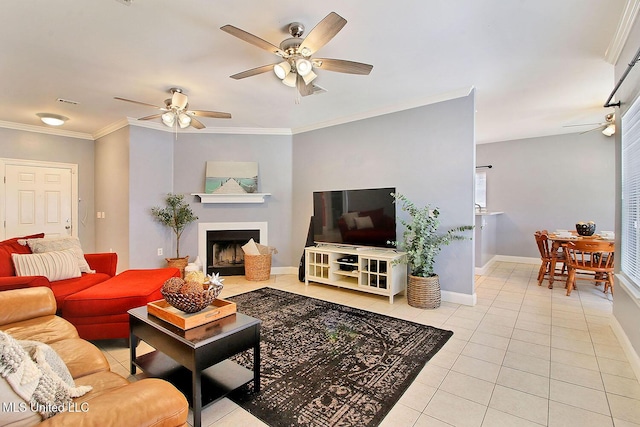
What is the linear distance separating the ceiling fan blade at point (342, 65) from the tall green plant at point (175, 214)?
3.49m

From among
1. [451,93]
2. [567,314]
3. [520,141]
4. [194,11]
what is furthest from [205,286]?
[520,141]

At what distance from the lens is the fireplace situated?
5098 millimetres

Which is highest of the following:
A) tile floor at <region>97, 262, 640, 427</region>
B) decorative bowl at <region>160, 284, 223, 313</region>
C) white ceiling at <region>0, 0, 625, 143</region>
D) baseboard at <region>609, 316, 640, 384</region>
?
white ceiling at <region>0, 0, 625, 143</region>

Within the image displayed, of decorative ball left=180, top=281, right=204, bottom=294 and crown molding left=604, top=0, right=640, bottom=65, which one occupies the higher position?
crown molding left=604, top=0, right=640, bottom=65

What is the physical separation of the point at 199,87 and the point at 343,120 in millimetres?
2074

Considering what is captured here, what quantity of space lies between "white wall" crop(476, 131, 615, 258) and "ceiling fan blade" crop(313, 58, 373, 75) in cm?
530

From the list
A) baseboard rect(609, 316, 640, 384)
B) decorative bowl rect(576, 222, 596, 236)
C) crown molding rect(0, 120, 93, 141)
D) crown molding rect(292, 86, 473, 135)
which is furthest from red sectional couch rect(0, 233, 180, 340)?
decorative bowl rect(576, 222, 596, 236)

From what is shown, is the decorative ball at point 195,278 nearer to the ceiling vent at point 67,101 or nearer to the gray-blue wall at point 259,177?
the gray-blue wall at point 259,177

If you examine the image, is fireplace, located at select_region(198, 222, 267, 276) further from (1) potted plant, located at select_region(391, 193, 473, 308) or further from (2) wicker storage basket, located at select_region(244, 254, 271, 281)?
(1) potted plant, located at select_region(391, 193, 473, 308)

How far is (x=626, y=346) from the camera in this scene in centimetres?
243

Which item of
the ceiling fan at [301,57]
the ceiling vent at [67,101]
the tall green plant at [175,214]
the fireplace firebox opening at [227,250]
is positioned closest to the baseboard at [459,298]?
the ceiling fan at [301,57]

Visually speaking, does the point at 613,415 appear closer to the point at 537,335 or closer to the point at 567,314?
the point at 537,335

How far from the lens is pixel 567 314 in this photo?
3332 millimetres

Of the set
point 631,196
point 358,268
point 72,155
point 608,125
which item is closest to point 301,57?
point 358,268
